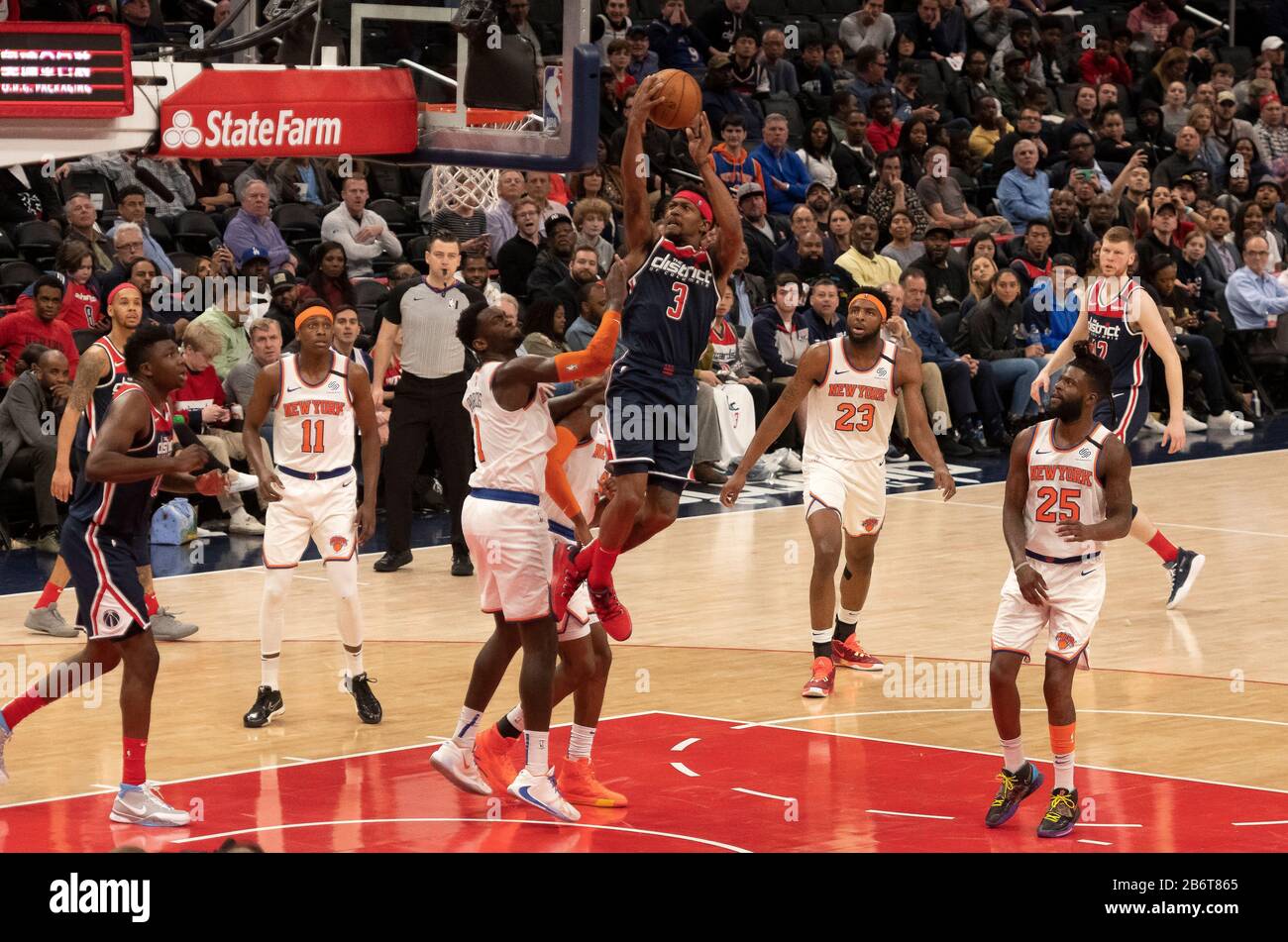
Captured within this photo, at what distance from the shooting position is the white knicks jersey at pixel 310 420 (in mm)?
9742

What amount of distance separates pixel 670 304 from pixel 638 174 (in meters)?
0.70

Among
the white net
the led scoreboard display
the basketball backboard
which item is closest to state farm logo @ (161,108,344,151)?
the led scoreboard display

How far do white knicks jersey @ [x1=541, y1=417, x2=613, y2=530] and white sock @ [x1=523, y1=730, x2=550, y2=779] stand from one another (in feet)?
3.24

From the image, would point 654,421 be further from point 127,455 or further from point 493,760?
point 127,455

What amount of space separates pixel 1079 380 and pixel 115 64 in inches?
154

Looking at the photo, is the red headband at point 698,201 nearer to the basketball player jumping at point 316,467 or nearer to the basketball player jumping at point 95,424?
the basketball player jumping at point 316,467

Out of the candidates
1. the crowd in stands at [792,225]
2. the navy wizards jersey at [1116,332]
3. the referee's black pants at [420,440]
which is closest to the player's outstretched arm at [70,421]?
the crowd in stands at [792,225]

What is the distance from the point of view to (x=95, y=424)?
895 centimetres

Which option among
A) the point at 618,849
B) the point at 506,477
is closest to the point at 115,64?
the point at 506,477

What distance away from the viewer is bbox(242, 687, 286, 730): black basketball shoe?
9383 mm

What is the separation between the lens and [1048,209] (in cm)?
2034

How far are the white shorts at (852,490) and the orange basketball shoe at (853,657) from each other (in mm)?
610

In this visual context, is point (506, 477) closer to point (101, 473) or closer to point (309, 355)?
point (101, 473)
